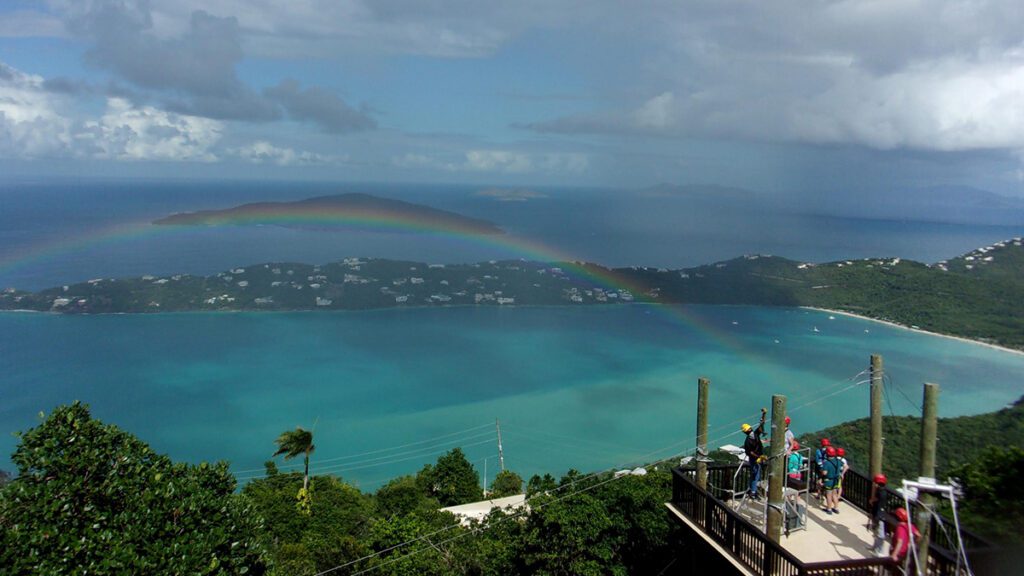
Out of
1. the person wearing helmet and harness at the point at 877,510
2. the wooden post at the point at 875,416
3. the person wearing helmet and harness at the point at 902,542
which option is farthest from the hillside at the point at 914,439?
the person wearing helmet and harness at the point at 902,542

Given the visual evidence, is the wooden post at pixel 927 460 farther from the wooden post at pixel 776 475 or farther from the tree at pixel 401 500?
the tree at pixel 401 500

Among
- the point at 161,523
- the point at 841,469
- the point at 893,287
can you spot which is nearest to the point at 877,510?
the point at 841,469

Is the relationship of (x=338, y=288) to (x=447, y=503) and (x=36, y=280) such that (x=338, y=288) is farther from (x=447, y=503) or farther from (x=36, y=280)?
(x=447, y=503)

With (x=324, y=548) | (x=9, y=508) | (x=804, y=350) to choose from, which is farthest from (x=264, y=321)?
(x=9, y=508)

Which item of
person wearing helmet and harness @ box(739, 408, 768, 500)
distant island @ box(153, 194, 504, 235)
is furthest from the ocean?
distant island @ box(153, 194, 504, 235)

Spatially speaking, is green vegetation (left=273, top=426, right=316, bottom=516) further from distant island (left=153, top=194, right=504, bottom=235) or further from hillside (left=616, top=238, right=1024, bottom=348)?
distant island (left=153, top=194, right=504, bottom=235)

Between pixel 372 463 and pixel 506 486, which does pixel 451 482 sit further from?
pixel 372 463

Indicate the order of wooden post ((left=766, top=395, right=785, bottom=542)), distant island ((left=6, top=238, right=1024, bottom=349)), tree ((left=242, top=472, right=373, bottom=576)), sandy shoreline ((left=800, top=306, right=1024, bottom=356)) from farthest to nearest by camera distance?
distant island ((left=6, top=238, right=1024, bottom=349))
sandy shoreline ((left=800, top=306, right=1024, bottom=356))
tree ((left=242, top=472, right=373, bottom=576))
wooden post ((left=766, top=395, right=785, bottom=542))
